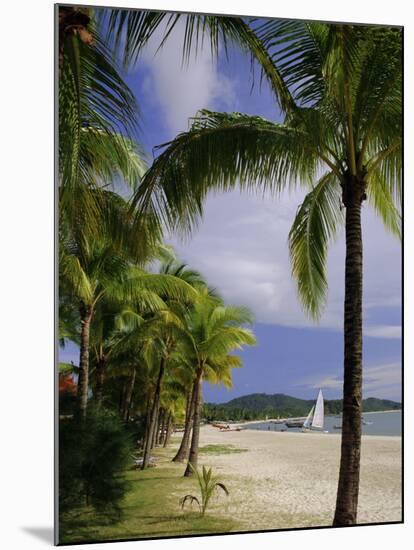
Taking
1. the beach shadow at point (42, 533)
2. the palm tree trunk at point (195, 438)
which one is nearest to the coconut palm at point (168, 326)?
the palm tree trunk at point (195, 438)

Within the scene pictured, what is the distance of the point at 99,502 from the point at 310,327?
73.6 inches

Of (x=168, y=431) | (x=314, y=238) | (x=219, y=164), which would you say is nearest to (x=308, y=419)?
(x=168, y=431)

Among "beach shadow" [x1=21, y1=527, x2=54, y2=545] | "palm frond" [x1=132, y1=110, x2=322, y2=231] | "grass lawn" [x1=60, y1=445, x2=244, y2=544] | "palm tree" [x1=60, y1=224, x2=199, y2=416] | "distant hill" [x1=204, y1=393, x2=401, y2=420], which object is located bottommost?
"beach shadow" [x1=21, y1=527, x2=54, y2=545]

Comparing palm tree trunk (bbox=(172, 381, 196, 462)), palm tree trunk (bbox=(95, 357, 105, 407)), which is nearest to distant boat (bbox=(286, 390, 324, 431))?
palm tree trunk (bbox=(172, 381, 196, 462))

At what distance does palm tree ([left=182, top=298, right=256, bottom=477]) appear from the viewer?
21.7 ft

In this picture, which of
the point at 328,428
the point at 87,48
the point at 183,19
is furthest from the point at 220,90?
the point at 328,428

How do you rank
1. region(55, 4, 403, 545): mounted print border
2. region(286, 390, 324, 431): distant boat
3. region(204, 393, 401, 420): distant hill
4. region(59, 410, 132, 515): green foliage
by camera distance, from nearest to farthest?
region(59, 410, 132, 515): green foliage
region(55, 4, 403, 545): mounted print border
region(204, 393, 401, 420): distant hill
region(286, 390, 324, 431): distant boat

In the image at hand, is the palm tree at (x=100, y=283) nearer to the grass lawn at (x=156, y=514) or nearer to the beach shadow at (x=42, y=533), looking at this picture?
the grass lawn at (x=156, y=514)

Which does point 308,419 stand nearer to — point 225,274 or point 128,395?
point 225,274

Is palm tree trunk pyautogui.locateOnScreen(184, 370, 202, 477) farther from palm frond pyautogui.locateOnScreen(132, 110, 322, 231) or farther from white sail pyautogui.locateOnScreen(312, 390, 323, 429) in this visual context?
palm frond pyautogui.locateOnScreen(132, 110, 322, 231)

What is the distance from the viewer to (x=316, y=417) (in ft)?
22.3

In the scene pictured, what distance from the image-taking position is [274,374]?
266 inches

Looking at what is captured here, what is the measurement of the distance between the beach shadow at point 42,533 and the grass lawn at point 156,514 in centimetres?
11

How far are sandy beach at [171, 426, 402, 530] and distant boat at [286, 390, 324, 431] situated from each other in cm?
6
